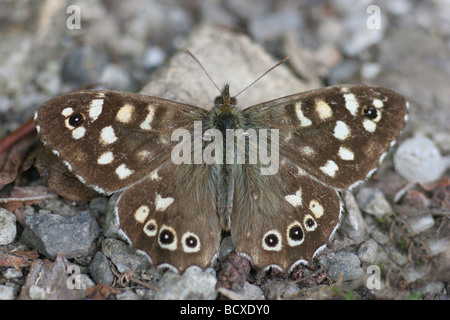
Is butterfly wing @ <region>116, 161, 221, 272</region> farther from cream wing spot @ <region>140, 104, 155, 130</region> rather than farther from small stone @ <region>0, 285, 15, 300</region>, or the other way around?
small stone @ <region>0, 285, 15, 300</region>

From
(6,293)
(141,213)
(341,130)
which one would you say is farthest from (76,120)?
(341,130)

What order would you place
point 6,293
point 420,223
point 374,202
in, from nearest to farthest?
point 6,293 → point 420,223 → point 374,202

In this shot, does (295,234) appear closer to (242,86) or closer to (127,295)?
(127,295)

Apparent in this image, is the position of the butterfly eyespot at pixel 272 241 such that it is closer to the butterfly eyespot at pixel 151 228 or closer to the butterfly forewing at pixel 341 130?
the butterfly forewing at pixel 341 130

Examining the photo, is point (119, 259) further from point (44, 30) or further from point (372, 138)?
point (44, 30)

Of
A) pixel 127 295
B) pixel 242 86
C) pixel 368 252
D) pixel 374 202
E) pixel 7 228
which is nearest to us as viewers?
pixel 127 295
